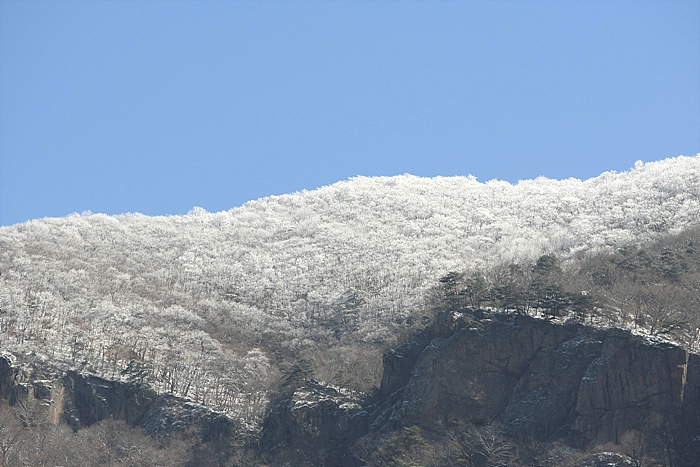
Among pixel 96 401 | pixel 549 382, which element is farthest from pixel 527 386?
pixel 96 401

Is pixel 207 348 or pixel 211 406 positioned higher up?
pixel 207 348

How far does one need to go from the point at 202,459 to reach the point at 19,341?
2866 cm

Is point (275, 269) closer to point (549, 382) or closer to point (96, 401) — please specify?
point (96, 401)

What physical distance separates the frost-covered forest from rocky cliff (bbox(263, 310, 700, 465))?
733cm

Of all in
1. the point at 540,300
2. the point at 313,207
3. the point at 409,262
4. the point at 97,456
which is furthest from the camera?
the point at 313,207

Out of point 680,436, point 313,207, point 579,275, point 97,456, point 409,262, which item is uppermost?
point 313,207

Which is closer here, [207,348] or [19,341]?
Answer: [19,341]

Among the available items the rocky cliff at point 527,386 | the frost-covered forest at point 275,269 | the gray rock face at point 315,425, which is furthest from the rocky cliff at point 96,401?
the rocky cliff at point 527,386

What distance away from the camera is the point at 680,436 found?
178ft

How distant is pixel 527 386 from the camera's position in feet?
215

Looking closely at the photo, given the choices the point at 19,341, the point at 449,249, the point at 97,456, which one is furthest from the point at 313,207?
the point at 97,456

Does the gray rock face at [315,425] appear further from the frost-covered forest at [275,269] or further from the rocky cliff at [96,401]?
the rocky cliff at [96,401]

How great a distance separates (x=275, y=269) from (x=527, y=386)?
87410 millimetres

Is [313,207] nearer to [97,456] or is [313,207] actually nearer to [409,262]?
[409,262]
